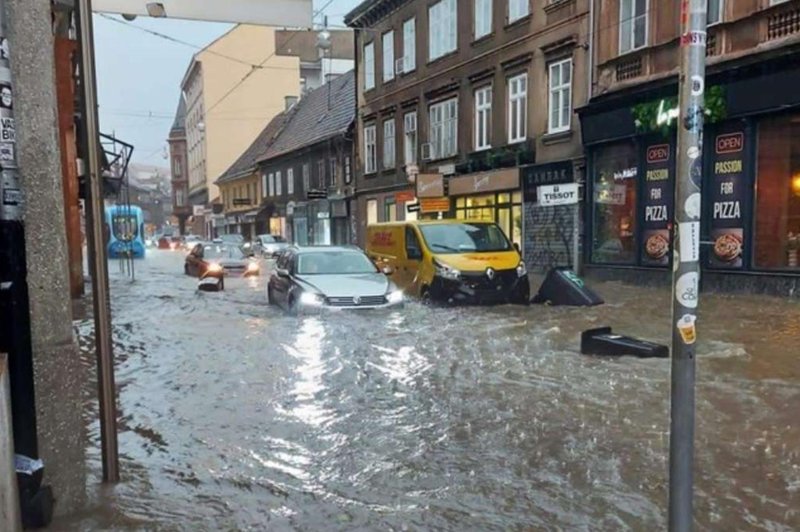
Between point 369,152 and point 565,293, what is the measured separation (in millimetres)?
18755

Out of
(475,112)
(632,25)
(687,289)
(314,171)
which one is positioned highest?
(632,25)

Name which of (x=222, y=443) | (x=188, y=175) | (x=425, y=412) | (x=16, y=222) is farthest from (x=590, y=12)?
(x=188, y=175)

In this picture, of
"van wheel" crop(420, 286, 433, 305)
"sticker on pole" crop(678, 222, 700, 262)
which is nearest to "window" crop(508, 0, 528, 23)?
"van wheel" crop(420, 286, 433, 305)

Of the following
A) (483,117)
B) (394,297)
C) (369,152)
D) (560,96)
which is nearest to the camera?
(394,297)

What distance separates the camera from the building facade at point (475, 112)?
18.4 m

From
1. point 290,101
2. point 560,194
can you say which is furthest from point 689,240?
point 290,101

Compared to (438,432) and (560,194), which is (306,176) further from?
(438,432)

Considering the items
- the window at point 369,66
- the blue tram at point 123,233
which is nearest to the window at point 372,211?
the window at point 369,66

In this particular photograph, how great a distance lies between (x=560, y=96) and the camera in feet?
60.6

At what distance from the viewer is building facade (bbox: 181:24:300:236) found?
53.4 meters

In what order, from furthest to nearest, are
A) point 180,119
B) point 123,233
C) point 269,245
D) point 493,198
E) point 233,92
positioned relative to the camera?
point 180,119, point 233,92, point 269,245, point 123,233, point 493,198

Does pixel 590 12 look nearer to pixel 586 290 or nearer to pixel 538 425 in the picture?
pixel 586 290

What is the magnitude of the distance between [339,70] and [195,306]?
128 ft

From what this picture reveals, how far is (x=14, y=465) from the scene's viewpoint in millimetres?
3223
